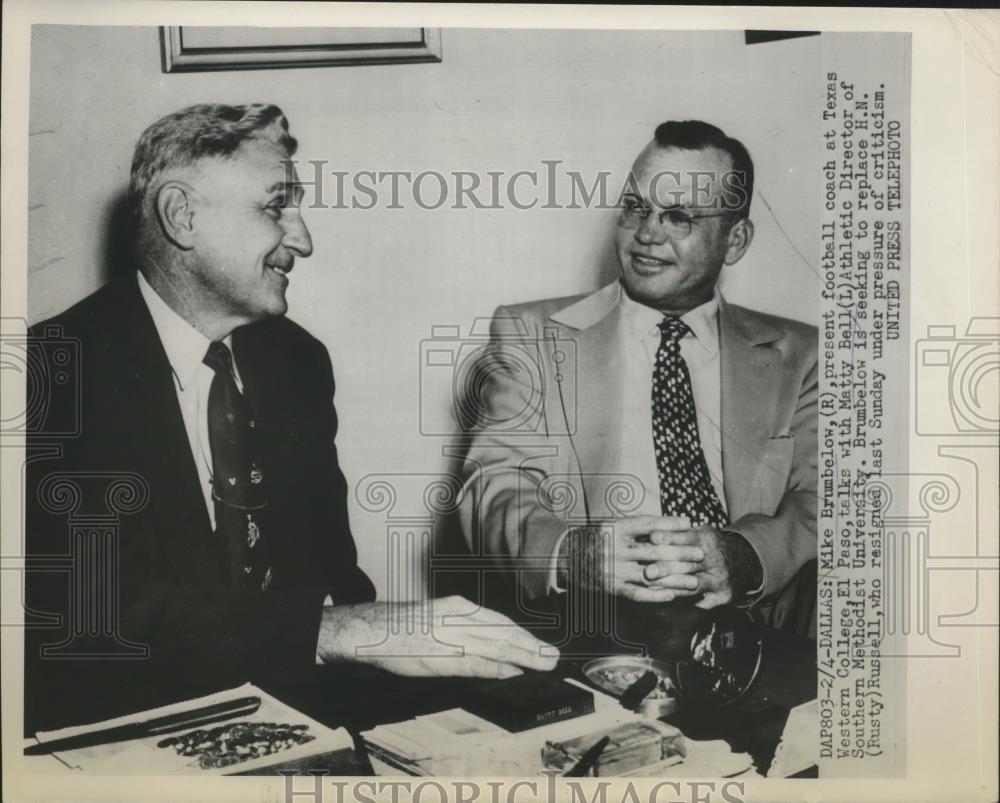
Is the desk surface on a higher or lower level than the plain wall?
lower

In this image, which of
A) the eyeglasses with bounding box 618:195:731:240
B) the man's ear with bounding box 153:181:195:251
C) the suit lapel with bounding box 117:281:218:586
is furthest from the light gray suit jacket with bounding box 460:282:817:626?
the man's ear with bounding box 153:181:195:251

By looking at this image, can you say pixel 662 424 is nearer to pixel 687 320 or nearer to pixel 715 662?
pixel 687 320

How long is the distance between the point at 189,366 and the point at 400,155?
0.58 metres

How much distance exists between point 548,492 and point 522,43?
882 mm

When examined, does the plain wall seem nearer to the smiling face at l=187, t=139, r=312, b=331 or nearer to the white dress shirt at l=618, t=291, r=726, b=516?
the smiling face at l=187, t=139, r=312, b=331

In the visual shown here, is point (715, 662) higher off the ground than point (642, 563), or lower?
lower

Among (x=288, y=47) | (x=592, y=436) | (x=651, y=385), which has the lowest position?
(x=592, y=436)

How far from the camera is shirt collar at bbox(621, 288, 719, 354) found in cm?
196

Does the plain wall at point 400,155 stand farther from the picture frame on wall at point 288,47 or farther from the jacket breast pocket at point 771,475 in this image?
the jacket breast pocket at point 771,475

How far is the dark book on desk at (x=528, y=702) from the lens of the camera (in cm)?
191

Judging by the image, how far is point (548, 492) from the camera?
194cm

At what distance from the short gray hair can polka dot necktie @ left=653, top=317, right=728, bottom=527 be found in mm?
890

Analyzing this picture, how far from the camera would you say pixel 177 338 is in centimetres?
193

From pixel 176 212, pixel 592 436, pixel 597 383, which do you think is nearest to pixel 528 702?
pixel 592 436
